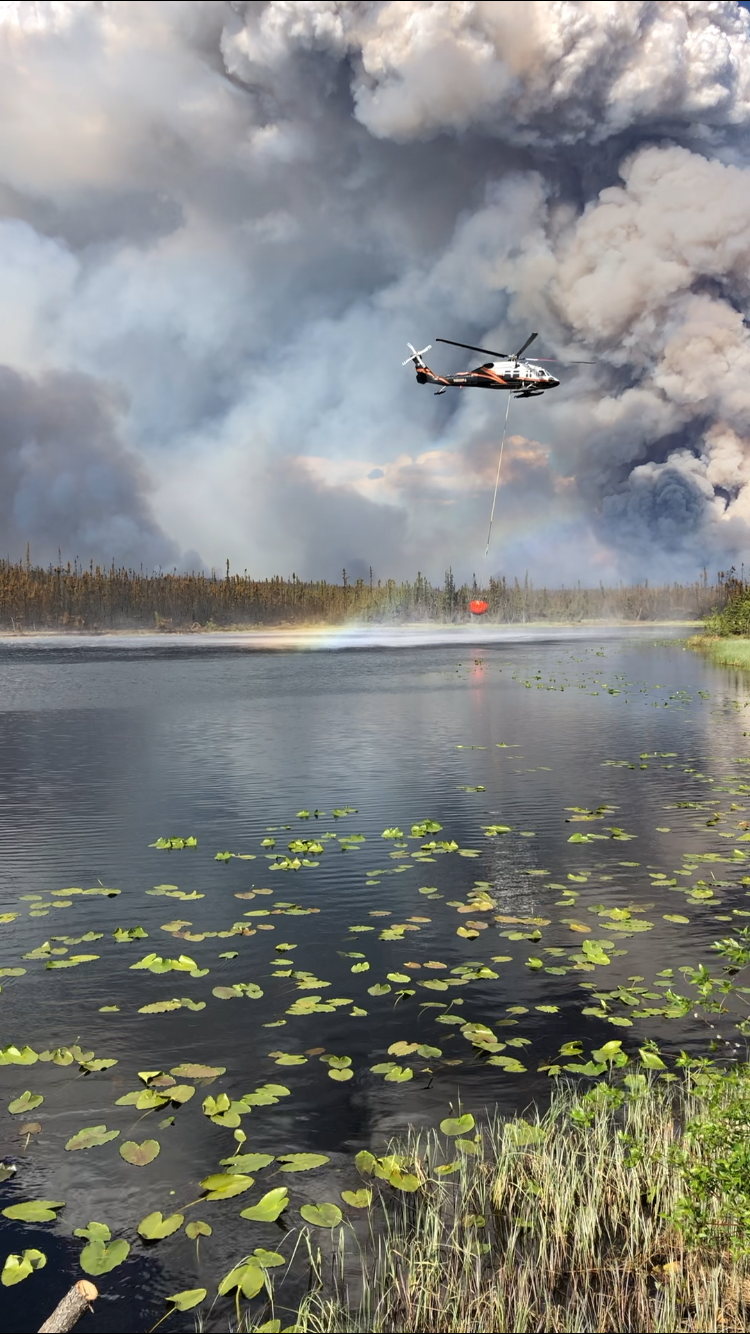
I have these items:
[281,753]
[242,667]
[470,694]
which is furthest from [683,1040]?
[242,667]

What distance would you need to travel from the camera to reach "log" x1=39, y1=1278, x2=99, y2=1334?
5.52 metres

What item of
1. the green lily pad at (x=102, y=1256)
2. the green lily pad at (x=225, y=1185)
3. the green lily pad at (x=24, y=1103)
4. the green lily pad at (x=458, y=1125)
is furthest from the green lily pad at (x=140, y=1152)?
the green lily pad at (x=458, y=1125)

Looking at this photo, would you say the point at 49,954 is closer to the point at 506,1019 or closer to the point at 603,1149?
the point at 506,1019

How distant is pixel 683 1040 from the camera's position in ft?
31.7

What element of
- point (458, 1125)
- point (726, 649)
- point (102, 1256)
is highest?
point (726, 649)

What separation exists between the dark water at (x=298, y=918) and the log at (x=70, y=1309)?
379 mm

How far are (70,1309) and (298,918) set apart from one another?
27.3 feet

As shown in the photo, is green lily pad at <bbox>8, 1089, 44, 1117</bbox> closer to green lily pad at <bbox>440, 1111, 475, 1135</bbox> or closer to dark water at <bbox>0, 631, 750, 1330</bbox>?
dark water at <bbox>0, 631, 750, 1330</bbox>

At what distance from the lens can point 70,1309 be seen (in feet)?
18.3

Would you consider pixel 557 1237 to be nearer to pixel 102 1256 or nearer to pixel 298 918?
pixel 102 1256

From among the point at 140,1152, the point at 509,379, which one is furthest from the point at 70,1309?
the point at 509,379

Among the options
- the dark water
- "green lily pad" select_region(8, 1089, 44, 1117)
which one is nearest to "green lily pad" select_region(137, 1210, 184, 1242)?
the dark water

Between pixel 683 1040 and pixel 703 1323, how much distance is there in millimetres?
4169

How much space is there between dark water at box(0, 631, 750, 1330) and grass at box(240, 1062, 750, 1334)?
62 cm
